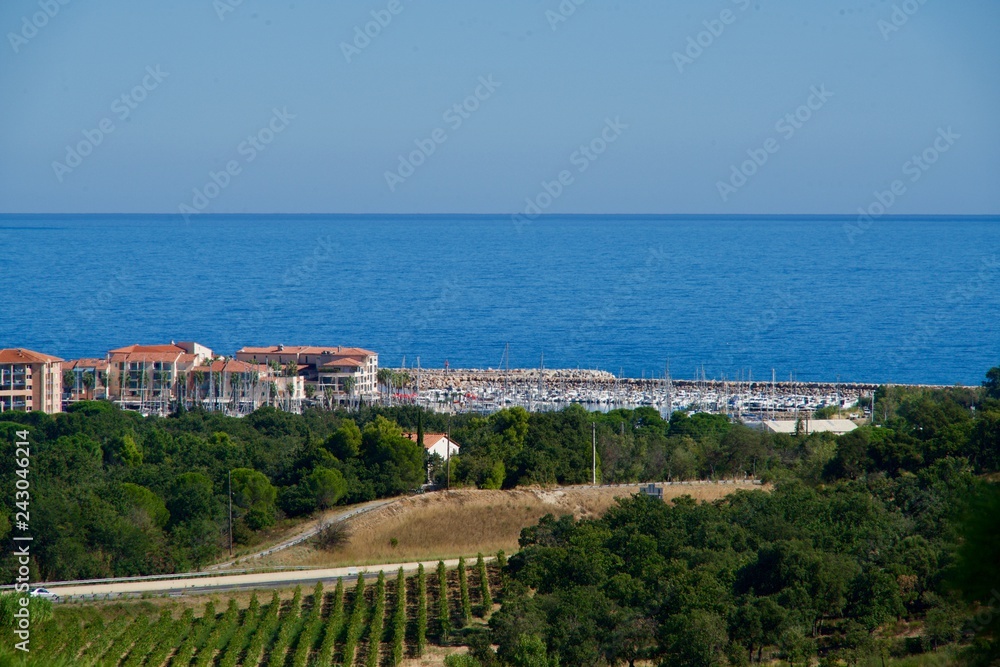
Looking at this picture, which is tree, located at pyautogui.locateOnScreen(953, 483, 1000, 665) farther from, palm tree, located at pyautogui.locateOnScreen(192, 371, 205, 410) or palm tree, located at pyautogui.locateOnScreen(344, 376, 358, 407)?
palm tree, located at pyautogui.locateOnScreen(192, 371, 205, 410)

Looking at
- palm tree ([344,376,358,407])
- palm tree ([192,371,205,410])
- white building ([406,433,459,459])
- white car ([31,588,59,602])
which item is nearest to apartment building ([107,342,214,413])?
palm tree ([192,371,205,410])

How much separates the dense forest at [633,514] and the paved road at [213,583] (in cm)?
114

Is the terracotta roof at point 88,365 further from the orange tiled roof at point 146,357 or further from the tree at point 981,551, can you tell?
the tree at point 981,551

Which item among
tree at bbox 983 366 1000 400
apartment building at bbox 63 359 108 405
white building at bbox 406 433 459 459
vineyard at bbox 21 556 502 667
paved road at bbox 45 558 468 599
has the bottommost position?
vineyard at bbox 21 556 502 667

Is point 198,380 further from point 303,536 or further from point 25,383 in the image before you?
point 303,536

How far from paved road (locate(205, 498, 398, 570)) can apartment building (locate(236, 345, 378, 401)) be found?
932 inches

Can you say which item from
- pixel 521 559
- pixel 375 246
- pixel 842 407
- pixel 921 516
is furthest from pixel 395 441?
pixel 375 246

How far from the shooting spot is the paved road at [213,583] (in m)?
22.2

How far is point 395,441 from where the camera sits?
105 ft

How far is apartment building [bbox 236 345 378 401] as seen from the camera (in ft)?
177

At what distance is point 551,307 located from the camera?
101000 millimetres

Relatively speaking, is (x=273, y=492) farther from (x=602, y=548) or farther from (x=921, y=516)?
(x=921, y=516)

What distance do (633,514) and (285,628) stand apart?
8610mm

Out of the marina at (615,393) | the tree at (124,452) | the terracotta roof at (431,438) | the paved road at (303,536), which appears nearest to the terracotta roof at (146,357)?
the marina at (615,393)
